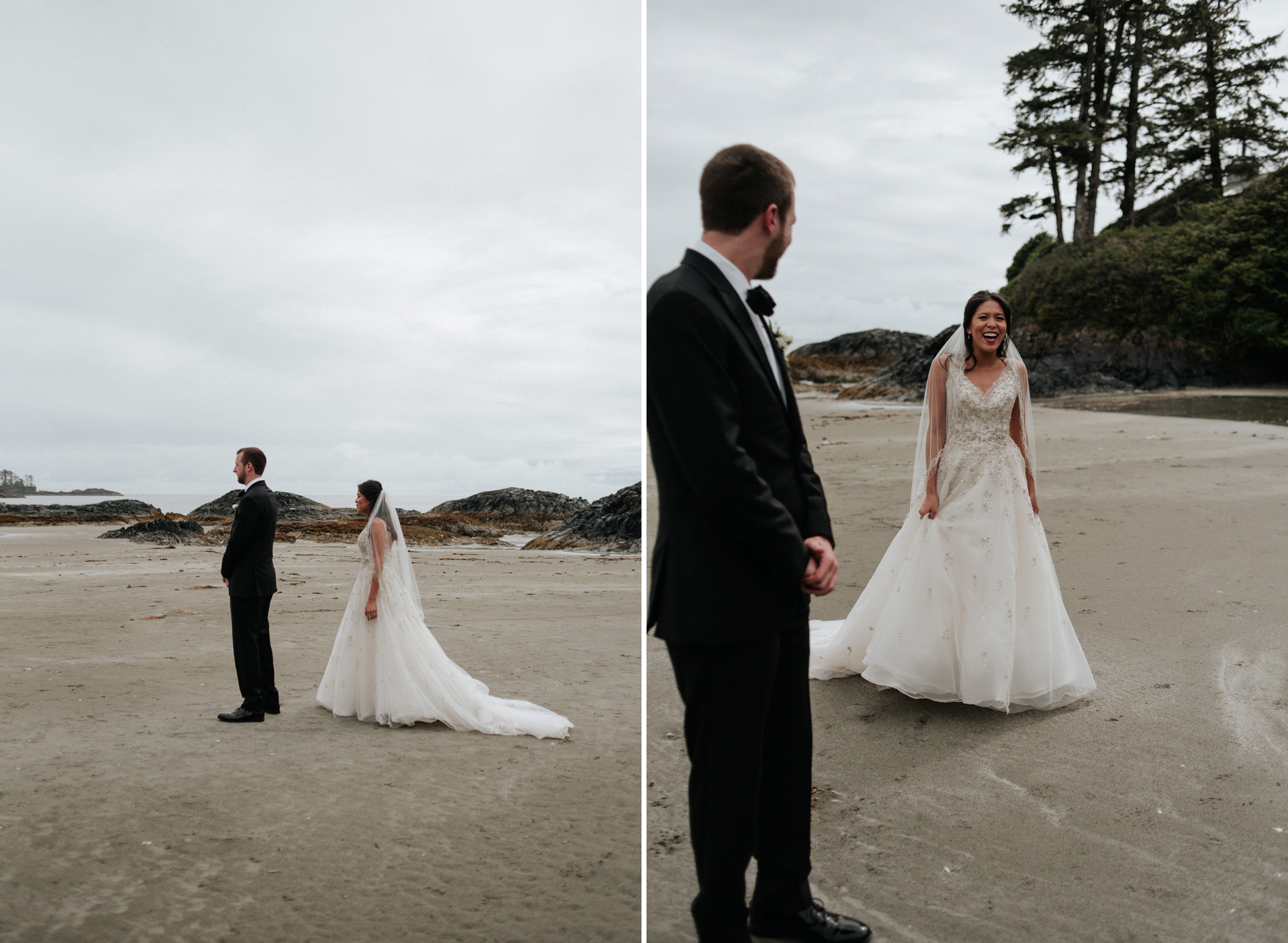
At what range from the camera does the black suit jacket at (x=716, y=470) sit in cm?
169

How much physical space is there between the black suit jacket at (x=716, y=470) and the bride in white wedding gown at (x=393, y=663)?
3388mm

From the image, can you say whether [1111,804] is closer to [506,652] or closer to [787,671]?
[787,671]

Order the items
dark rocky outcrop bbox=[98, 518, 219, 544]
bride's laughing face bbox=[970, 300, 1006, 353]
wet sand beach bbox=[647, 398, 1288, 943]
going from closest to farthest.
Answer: wet sand beach bbox=[647, 398, 1288, 943] < bride's laughing face bbox=[970, 300, 1006, 353] < dark rocky outcrop bbox=[98, 518, 219, 544]

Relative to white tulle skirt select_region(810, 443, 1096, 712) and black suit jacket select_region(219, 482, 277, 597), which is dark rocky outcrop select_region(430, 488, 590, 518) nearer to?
black suit jacket select_region(219, 482, 277, 597)

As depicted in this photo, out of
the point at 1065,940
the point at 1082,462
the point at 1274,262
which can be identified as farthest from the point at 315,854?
the point at 1274,262

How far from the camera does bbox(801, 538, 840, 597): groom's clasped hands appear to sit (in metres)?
1.85

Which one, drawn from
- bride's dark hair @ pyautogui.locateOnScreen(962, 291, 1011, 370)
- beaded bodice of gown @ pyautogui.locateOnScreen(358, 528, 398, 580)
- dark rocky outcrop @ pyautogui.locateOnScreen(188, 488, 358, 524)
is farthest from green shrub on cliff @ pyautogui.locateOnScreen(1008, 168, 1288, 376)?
beaded bodice of gown @ pyautogui.locateOnScreen(358, 528, 398, 580)

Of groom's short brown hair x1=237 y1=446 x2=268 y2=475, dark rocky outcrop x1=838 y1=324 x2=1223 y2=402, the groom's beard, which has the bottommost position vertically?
groom's short brown hair x1=237 y1=446 x2=268 y2=475

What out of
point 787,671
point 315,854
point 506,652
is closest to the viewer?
point 787,671

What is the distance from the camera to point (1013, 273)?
124ft

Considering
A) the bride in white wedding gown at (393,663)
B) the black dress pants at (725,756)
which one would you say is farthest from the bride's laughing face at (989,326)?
the bride in white wedding gown at (393,663)

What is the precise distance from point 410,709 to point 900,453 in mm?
9321

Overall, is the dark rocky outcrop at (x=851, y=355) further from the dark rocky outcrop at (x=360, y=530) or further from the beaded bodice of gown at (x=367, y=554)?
the beaded bodice of gown at (x=367, y=554)

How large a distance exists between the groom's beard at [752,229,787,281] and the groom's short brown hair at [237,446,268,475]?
13.4 ft
